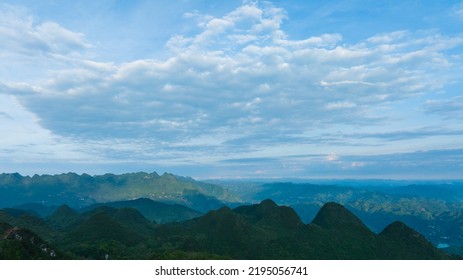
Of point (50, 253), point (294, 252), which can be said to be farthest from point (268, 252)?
point (50, 253)

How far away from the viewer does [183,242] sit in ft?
606

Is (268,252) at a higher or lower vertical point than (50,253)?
lower

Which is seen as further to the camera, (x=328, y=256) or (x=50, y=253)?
(x=328, y=256)

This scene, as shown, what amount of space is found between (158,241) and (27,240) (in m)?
78.8

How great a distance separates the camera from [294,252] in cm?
19450
